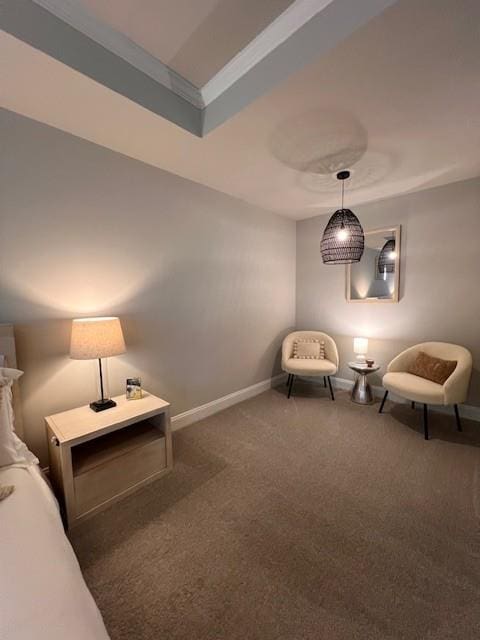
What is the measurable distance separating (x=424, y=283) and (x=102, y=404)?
343 centimetres

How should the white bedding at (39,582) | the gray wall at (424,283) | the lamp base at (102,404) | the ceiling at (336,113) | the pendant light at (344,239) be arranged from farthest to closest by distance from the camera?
the gray wall at (424,283)
the pendant light at (344,239)
the lamp base at (102,404)
the ceiling at (336,113)
the white bedding at (39,582)

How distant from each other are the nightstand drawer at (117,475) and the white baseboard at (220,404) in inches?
25.8

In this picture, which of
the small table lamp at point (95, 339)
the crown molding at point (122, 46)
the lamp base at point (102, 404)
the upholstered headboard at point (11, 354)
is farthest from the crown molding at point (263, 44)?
the lamp base at point (102, 404)

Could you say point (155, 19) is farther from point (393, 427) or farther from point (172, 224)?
point (393, 427)

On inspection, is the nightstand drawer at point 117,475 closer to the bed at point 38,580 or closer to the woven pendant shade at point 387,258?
the bed at point 38,580

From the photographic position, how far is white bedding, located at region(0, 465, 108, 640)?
0.63 m

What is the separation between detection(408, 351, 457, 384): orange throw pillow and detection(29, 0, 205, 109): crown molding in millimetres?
3084

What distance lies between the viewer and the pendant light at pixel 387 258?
123 inches

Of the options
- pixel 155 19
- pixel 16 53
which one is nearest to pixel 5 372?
pixel 16 53

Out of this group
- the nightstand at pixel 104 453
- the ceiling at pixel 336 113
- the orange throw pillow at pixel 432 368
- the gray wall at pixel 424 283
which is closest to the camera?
the ceiling at pixel 336 113

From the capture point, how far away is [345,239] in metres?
2.26

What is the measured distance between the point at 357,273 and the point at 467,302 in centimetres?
117

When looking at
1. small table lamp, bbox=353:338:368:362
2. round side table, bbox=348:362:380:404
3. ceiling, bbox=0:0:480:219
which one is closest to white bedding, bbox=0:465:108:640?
ceiling, bbox=0:0:480:219

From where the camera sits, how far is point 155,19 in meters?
1.31
